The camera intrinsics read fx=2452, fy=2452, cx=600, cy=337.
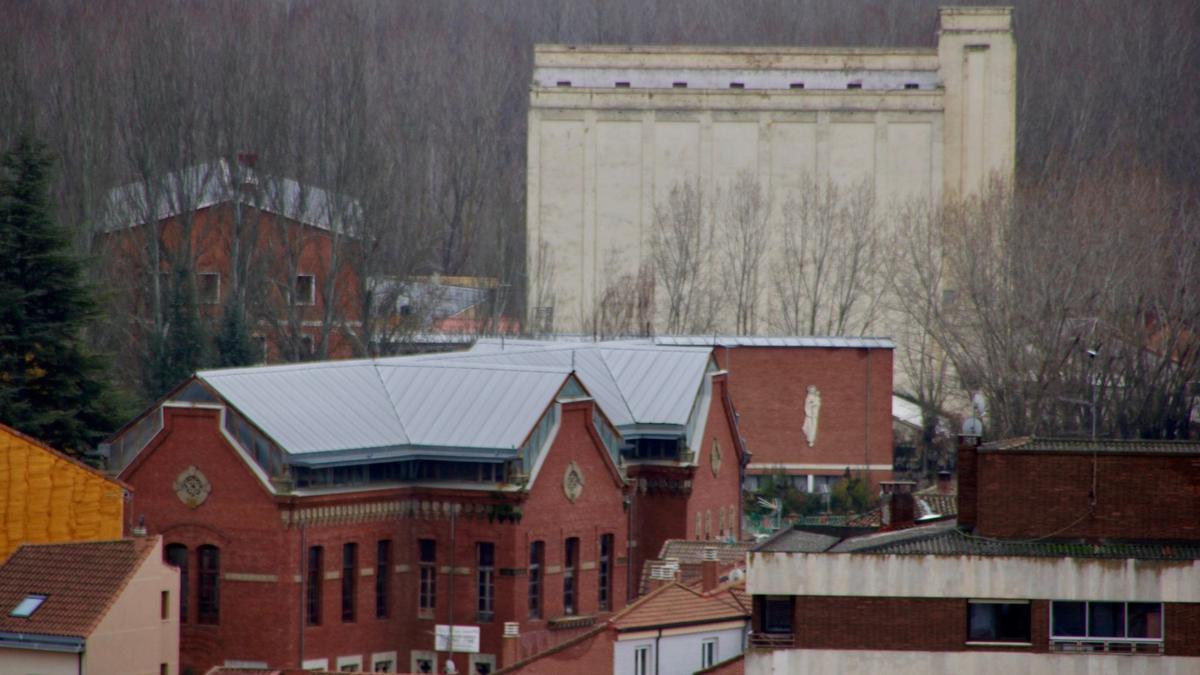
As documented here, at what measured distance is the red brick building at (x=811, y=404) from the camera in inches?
2977

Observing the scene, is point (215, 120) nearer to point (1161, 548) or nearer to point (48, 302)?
point (48, 302)

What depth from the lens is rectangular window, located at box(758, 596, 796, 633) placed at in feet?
115

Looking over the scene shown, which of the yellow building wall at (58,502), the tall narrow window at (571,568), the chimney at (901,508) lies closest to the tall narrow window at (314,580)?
the yellow building wall at (58,502)

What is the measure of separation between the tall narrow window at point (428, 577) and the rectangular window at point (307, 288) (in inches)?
1232

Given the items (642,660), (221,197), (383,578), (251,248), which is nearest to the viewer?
(642,660)

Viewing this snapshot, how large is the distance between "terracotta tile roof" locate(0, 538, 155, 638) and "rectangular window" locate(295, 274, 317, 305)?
124 ft

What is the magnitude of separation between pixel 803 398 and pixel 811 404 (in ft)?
1.02

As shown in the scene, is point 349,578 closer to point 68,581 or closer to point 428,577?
point 428,577

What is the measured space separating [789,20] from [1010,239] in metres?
69.6

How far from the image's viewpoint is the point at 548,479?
176 ft

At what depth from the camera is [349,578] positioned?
170ft

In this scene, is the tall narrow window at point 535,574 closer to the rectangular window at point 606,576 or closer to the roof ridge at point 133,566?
the rectangular window at point 606,576

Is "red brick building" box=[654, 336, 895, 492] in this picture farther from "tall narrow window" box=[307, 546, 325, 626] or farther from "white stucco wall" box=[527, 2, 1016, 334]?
"white stucco wall" box=[527, 2, 1016, 334]

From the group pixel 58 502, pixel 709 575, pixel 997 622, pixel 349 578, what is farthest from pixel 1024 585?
pixel 58 502
